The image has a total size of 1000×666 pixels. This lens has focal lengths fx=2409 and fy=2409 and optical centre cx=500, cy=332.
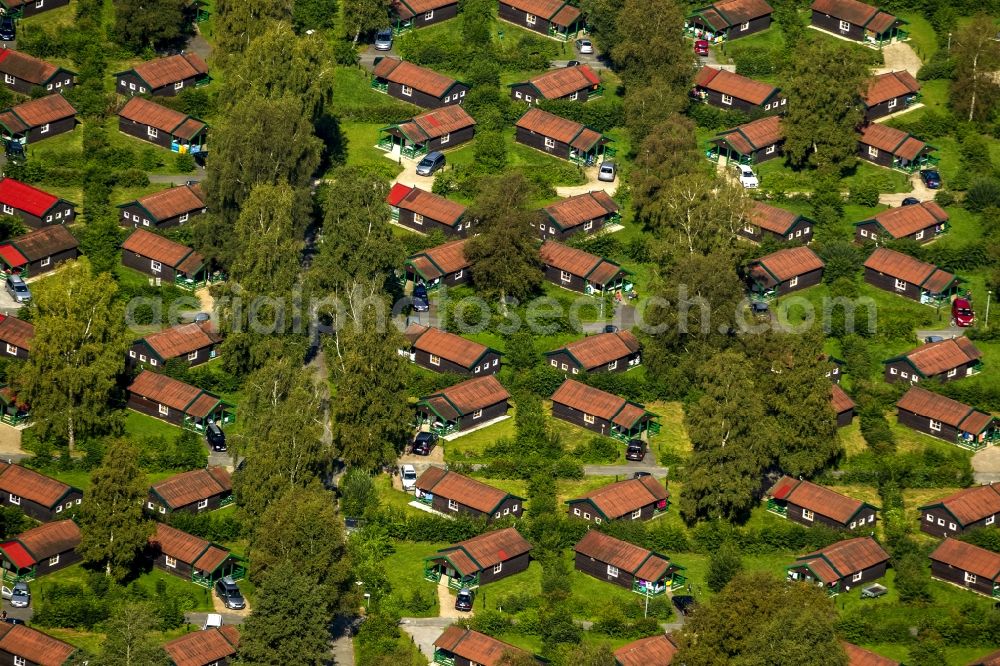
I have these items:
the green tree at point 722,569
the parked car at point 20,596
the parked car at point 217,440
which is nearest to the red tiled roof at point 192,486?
the parked car at point 217,440

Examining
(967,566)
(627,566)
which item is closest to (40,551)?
(627,566)

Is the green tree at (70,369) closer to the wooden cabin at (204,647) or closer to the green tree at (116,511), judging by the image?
the green tree at (116,511)

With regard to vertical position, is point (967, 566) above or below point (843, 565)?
above

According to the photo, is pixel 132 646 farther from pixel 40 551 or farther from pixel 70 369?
pixel 70 369

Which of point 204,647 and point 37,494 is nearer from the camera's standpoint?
point 204,647

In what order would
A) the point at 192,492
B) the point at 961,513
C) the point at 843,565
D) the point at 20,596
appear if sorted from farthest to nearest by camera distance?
the point at 961,513, the point at 192,492, the point at 843,565, the point at 20,596

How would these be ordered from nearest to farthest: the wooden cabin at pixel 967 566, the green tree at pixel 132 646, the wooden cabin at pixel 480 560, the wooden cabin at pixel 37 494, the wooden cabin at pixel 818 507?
the green tree at pixel 132 646
the wooden cabin at pixel 480 560
the wooden cabin at pixel 967 566
the wooden cabin at pixel 37 494
the wooden cabin at pixel 818 507

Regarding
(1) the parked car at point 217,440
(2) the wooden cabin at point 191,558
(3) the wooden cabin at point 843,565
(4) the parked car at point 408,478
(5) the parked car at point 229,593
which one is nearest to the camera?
(5) the parked car at point 229,593

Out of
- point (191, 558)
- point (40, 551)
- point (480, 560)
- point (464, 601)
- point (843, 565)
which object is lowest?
point (464, 601)

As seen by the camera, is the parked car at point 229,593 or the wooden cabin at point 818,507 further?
the wooden cabin at point 818,507
